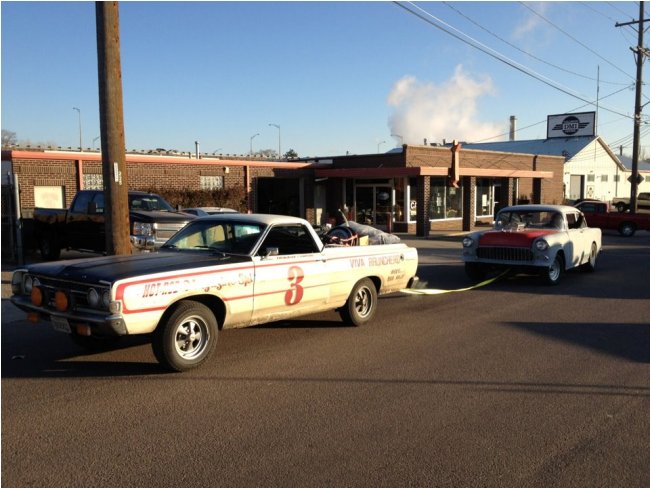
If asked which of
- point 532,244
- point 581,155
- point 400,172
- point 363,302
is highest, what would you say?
point 581,155

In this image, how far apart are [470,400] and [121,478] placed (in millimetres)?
2965

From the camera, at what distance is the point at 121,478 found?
12.7 feet

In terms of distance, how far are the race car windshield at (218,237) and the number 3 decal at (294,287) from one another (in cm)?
58

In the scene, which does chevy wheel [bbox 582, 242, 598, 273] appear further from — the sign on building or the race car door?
the sign on building

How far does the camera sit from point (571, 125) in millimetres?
55250

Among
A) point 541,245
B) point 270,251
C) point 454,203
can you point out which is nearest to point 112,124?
point 270,251

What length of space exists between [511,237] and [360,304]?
5.02 m

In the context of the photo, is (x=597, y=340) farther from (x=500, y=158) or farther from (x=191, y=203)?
(x=500, y=158)

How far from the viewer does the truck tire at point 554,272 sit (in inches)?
469

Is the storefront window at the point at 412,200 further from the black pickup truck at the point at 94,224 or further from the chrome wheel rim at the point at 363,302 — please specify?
the chrome wheel rim at the point at 363,302

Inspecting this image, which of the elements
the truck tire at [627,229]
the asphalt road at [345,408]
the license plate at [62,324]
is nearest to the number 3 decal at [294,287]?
the asphalt road at [345,408]

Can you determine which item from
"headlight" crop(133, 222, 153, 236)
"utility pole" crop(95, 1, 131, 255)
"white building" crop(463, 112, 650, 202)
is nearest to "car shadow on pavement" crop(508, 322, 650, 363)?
"utility pole" crop(95, 1, 131, 255)

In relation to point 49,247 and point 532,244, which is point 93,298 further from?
point 49,247

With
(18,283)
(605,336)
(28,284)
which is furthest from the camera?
(605,336)
